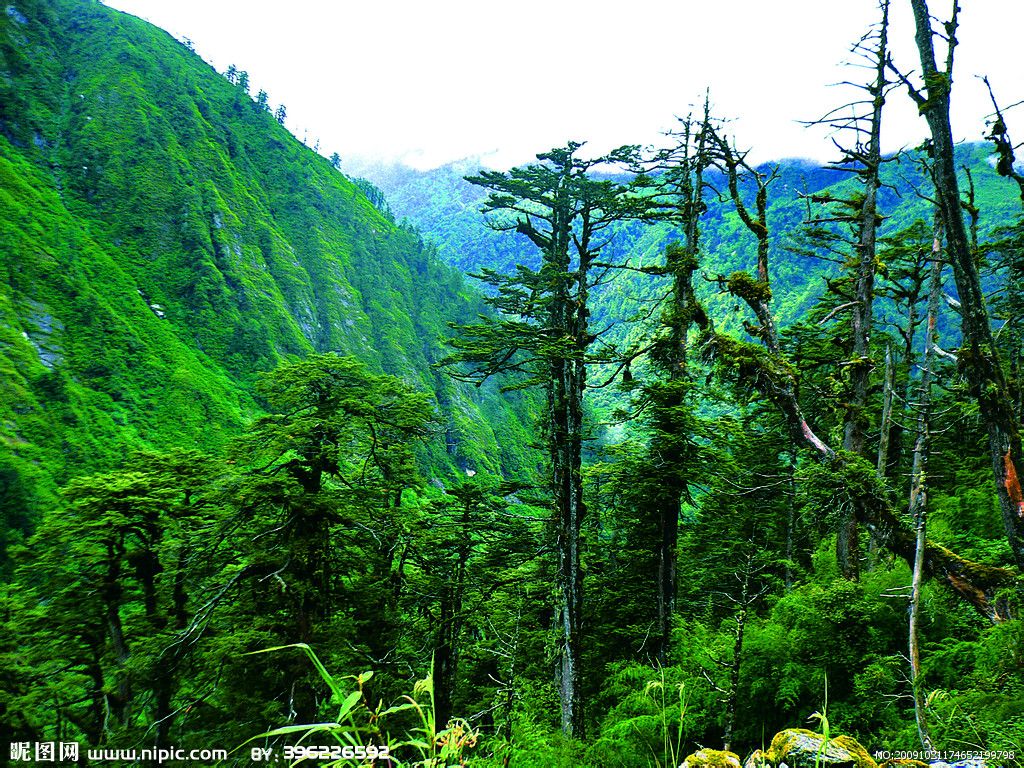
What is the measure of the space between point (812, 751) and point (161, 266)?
9007 cm

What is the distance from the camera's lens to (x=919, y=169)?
412 centimetres

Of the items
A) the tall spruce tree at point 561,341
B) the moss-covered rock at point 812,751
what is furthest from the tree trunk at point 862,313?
the moss-covered rock at point 812,751

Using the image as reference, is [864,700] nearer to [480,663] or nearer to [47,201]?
[480,663]

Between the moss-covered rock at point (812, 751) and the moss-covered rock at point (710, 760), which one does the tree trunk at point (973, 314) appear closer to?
Answer: the moss-covered rock at point (812, 751)

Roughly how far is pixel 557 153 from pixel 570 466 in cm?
937

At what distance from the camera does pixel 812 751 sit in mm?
2025

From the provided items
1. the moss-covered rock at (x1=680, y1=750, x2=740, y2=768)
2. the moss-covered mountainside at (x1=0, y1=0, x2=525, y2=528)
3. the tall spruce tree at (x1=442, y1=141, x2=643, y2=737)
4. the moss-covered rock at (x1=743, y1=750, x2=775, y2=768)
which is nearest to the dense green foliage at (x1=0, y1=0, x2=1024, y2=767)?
the tall spruce tree at (x1=442, y1=141, x2=643, y2=737)

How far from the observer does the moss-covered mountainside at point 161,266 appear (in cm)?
4700

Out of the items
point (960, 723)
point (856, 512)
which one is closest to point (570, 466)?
point (856, 512)

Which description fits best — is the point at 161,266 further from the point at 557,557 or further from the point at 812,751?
the point at 812,751

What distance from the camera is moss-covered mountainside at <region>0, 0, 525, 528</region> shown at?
47000 millimetres

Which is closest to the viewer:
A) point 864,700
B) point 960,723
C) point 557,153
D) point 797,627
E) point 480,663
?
point 960,723

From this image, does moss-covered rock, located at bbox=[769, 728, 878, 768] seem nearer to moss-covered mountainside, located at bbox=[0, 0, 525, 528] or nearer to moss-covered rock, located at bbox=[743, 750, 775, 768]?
moss-covered rock, located at bbox=[743, 750, 775, 768]

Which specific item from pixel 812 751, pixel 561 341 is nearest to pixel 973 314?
pixel 812 751
